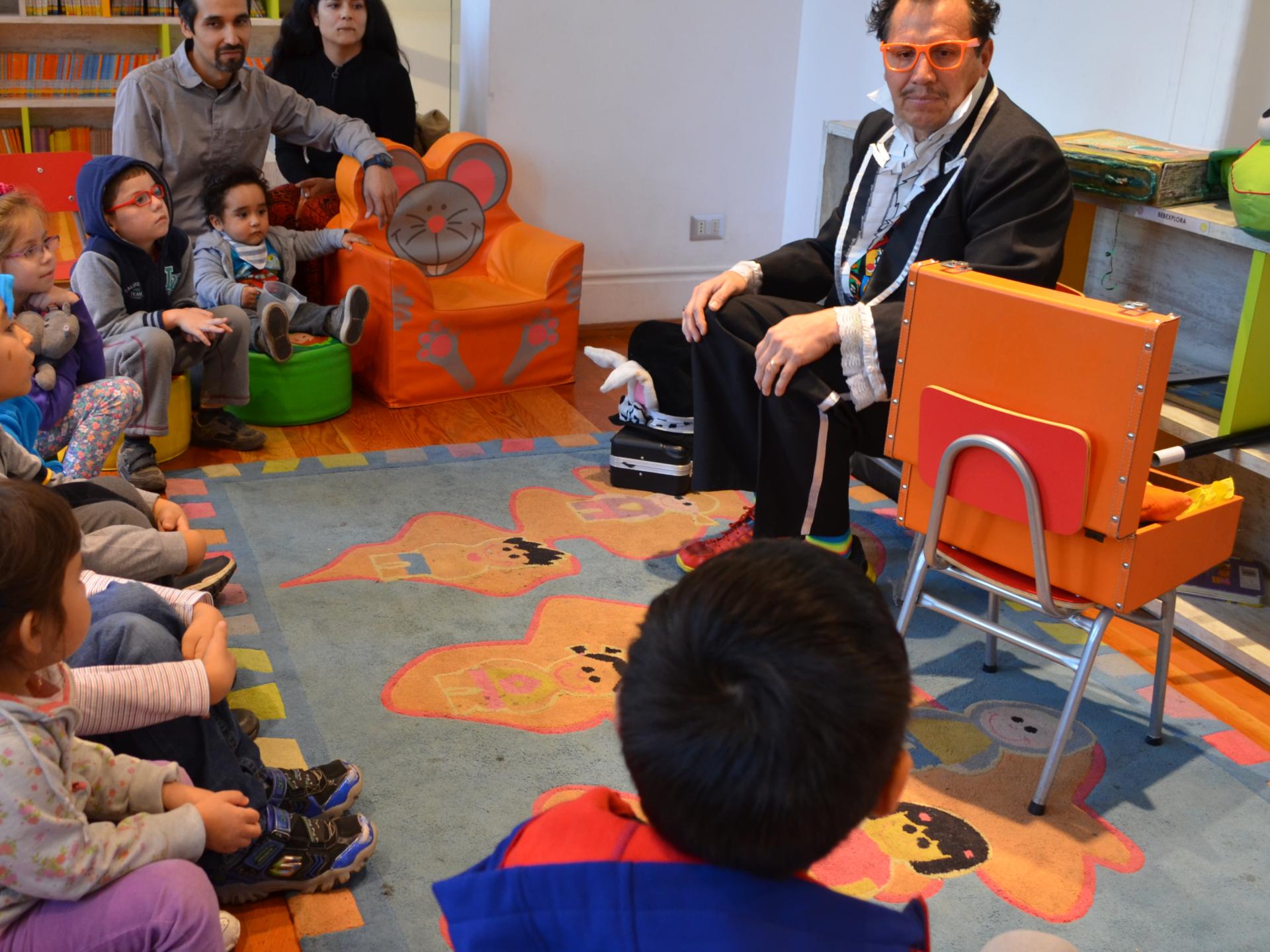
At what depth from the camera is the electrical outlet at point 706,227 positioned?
4.54 metres

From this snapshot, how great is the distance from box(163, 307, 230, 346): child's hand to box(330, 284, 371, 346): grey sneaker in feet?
1.31

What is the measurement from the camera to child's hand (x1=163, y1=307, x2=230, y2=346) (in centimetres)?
303

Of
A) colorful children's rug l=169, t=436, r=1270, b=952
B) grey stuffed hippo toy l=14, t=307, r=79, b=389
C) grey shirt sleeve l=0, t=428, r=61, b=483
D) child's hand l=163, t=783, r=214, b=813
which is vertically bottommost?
colorful children's rug l=169, t=436, r=1270, b=952

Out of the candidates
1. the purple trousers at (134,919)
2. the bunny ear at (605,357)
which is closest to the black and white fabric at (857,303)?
the bunny ear at (605,357)

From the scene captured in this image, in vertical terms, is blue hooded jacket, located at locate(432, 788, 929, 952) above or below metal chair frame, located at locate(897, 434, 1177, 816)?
above

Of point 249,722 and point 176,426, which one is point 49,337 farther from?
point 249,722

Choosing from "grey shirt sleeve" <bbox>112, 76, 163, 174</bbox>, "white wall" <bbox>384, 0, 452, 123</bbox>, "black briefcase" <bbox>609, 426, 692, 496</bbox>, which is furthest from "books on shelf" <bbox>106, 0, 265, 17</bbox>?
"black briefcase" <bbox>609, 426, 692, 496</bbox>

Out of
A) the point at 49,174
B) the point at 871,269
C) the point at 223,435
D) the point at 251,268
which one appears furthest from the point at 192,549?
the point at 49,174

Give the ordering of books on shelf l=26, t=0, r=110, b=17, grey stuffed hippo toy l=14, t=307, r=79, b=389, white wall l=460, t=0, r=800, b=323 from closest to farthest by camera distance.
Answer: grey stuffed hippo toy l=14, t=307, r=79, b=389 < white wall l=460, t=0, r=800, b=323 < books on shelf l=26, t=0, r=110, b=17

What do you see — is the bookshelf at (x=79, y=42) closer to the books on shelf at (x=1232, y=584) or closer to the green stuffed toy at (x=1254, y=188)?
the green stuffed toy at (x=1254, y=188)

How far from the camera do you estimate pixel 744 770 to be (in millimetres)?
800

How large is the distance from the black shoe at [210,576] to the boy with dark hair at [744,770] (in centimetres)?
149

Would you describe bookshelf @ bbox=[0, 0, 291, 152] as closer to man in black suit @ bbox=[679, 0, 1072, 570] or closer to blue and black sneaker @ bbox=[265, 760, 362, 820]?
man in black suit @ bbox=[679, 0, 1072, 570]

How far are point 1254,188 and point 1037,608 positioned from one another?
90 centimetres
